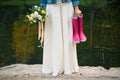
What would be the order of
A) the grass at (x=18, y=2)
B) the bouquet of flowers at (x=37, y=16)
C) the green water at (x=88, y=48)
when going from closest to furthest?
the bouquet of flowers at (x=37, y=16)
the green water at (x=88, y=48)
the grass at (x=18, y=2)

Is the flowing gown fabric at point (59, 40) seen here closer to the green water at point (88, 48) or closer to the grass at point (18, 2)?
the green water at point (88, 48)

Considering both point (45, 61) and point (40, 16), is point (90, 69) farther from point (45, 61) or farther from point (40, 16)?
point (40, 16)

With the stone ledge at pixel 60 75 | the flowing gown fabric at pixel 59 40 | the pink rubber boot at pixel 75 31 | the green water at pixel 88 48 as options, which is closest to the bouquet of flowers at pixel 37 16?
the flowing gown fabric at pixel 59 40

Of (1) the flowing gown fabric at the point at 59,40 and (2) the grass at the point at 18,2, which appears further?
(2) the grass at the point at 18,2

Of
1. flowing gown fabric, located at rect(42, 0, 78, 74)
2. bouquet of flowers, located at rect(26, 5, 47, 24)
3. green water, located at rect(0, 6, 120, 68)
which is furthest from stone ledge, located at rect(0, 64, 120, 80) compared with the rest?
green water, located at rect(0, 6, 120, 68)

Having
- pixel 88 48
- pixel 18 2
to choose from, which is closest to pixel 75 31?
pixel 88 48

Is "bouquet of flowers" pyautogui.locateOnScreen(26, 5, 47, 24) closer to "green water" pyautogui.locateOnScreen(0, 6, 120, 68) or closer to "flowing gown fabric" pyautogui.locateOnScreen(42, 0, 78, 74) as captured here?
"flowing gown fabric" pyautogui.locateOnScreen(42, 0, 78, 74)

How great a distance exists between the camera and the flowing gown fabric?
6141mm

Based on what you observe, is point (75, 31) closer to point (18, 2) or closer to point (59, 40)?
point (59, 40)

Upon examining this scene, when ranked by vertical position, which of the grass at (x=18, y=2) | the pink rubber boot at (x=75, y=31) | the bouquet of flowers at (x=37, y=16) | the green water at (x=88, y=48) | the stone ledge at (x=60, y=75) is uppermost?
the bouquet of flowers at (x=37, y=16)

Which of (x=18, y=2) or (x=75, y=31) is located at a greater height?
(x=75, y=31)

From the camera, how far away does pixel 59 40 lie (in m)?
6.16

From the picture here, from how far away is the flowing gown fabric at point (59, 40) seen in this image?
20.1ft

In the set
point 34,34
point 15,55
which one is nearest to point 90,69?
point 15,55
